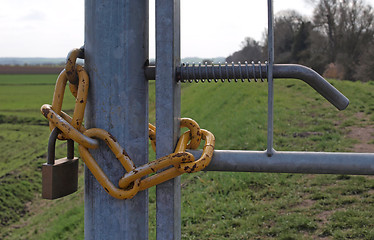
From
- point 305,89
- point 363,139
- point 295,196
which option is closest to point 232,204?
point 295,196

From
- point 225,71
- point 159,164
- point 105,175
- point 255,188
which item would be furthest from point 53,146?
point 255,188

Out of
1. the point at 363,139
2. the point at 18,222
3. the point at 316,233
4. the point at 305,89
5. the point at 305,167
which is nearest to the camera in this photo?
the point at 305,167

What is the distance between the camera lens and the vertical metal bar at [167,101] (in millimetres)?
1076

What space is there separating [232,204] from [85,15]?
12.4ft

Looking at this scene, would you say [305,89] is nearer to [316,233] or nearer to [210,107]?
[210,107]

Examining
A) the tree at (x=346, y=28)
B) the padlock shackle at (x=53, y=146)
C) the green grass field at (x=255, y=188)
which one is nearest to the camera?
the padlock shackle at (x=53, y=146)

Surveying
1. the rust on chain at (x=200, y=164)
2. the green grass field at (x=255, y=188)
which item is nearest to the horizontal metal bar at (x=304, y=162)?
the rust on chain at (x=200, y=164)

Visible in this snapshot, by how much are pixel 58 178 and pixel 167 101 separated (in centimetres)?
39

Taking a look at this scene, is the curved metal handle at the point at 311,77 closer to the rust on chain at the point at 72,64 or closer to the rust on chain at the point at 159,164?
the rust on chain at the point at 159,164

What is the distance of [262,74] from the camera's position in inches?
43.0

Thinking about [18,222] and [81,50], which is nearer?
[81,50]

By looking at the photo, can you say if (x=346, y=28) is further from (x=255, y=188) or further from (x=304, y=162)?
(x=304, y=162)

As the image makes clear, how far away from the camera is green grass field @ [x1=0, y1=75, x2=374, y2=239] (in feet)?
13.2

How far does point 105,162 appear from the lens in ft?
3.71
